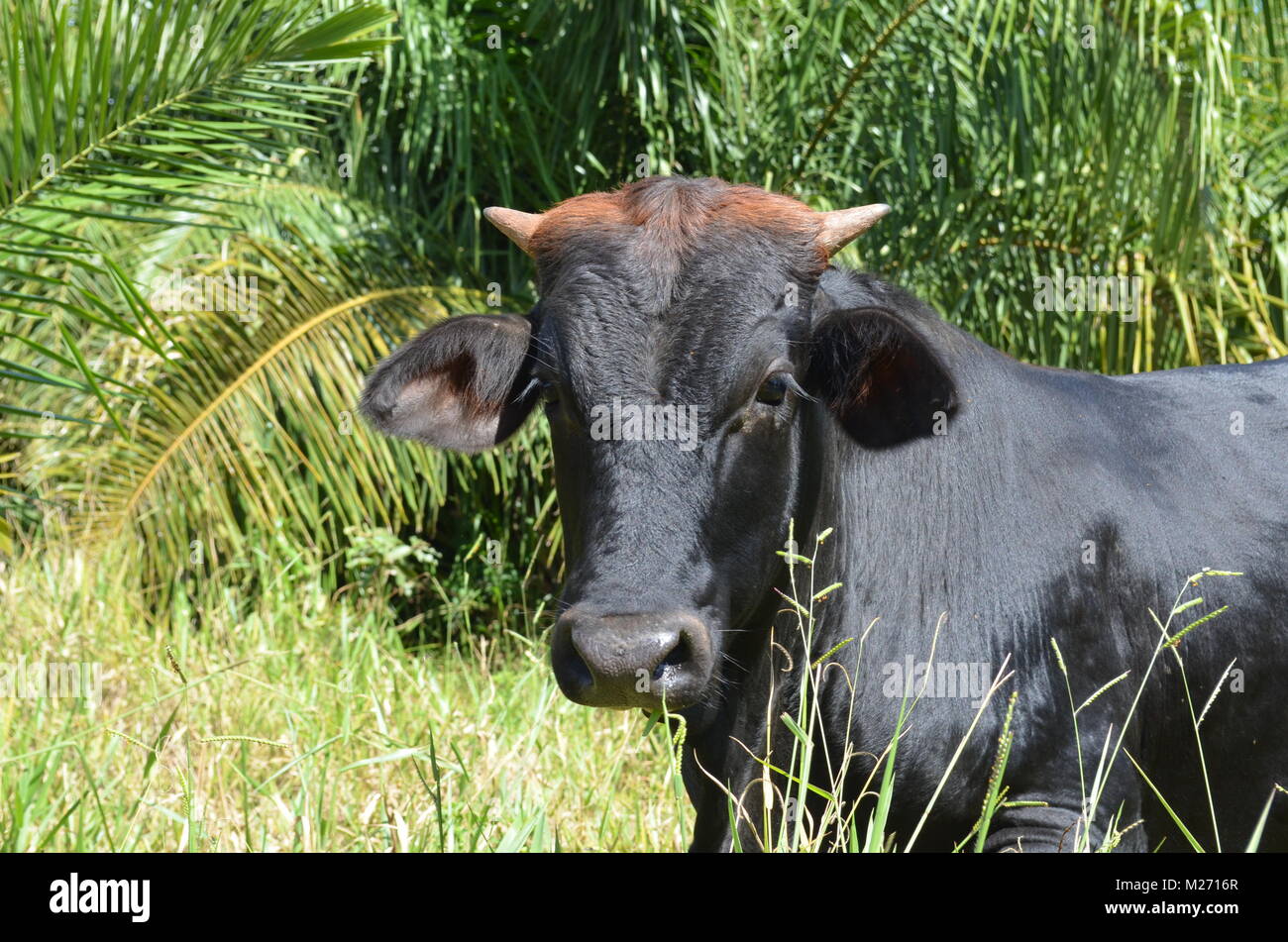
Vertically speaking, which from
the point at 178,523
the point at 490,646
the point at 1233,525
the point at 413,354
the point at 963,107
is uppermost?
the point at 963,107

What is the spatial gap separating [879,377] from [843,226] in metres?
0.37

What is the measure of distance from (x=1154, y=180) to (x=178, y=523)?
4.59m

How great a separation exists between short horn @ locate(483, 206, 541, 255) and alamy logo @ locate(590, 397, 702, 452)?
752 millimetres

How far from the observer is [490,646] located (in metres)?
6.20

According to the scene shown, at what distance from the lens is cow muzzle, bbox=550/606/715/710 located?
2330 mm

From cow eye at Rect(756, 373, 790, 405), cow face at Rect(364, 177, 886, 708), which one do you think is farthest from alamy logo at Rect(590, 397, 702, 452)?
cow eye at Rect(756, 373, 790, 405)

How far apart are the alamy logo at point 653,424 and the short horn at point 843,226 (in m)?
0.65

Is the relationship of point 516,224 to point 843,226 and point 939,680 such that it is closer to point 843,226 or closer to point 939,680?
point 843,226
